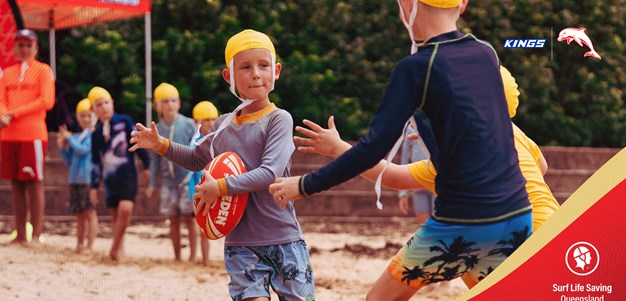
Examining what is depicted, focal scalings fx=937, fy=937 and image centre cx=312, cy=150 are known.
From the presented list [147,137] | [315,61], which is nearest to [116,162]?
[315,61]

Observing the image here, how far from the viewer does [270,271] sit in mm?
4160

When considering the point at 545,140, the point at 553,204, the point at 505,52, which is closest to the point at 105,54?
the point at 505,52

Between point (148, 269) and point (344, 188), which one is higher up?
point (148, 269)

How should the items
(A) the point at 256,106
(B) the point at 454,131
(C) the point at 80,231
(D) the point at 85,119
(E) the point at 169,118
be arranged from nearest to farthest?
(B) the point at 454,131
(A) the point at 256,106
(E) the point at 169,118
(C) the point at 80,231
(D) the point at 85,119

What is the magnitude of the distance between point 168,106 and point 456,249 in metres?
5.33

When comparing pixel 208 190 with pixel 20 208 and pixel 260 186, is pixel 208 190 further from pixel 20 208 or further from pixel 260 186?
pixel 20 208

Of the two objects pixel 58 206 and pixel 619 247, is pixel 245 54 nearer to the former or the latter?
pixel 619 247

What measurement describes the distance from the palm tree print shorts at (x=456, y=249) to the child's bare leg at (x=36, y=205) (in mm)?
6228

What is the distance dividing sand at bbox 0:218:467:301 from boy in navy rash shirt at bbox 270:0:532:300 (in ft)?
11.6

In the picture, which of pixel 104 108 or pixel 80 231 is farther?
pixel 80 231

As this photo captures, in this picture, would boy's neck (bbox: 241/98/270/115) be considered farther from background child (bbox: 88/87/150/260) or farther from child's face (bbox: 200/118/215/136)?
background child (bbox: 88/87/150/260)

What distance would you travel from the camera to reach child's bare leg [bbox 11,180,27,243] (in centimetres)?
897

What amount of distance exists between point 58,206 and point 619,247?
8760 millimetres

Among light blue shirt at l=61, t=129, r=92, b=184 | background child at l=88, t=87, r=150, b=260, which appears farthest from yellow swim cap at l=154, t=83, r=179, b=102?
light blue shirt at l=61, t=129, r=92, b=184
